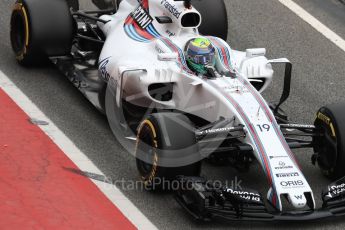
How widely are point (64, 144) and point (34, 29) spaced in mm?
1883

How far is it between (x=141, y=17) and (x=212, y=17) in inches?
54.0


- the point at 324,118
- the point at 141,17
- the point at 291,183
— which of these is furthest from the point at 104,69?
the point at 291,183

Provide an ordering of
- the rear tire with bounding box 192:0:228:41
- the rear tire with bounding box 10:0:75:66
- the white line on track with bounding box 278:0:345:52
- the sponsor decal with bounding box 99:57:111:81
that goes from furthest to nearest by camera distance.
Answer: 1. the white line on track with bounding box 278:0:345:52
2. the rear tire with bounding box 192:0:228:41
3. the rear tire with bounding box 10:0:75:66
4. the sponsor decal with bounding box 99:57:111:81

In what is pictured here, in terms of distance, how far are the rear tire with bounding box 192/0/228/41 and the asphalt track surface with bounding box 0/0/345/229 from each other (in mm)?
980

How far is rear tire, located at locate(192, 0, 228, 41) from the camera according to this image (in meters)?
12.5

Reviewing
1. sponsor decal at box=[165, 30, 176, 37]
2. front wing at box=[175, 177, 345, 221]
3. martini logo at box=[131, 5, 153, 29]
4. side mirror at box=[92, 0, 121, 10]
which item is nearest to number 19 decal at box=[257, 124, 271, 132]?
front wing at box=[175, 177, 345, 221]

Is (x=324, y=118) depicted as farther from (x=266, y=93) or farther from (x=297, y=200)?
(x=266, y=93)

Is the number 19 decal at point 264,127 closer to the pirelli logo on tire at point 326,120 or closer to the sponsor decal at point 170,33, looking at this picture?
the pirelli logo on tire at point 326,120

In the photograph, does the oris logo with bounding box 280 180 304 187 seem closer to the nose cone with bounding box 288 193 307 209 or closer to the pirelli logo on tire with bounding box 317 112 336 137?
the nose cone with bounding box 288 193 307 209

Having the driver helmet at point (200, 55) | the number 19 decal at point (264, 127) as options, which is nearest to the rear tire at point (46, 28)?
the driver helmet at point (200, 55)

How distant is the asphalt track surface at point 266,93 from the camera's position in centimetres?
961

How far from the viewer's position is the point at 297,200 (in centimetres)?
895

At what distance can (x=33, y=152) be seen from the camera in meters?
10.3

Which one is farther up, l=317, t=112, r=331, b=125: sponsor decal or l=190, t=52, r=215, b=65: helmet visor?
l=190, t=52, r=215, b=65: helmet visor
